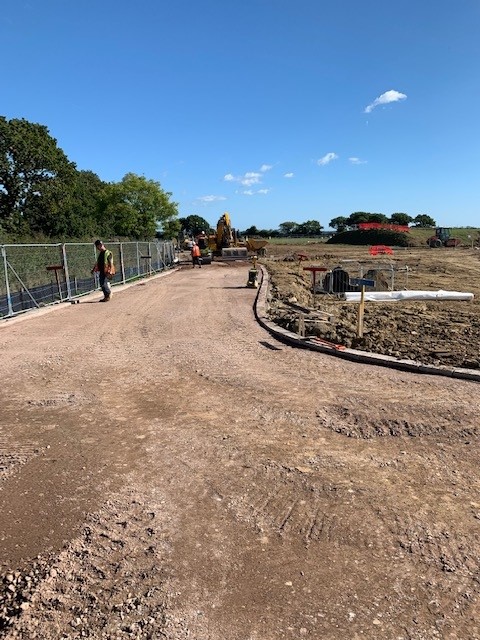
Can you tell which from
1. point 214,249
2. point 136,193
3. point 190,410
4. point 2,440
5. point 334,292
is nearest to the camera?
point 2,440

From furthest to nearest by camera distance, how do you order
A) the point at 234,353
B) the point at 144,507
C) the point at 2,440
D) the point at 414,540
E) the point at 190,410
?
1. the point at 234,353
2. the point at 190,410
3. the point at 2,440
4. the point at 144,507
5. the point at 414,540

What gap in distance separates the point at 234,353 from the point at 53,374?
9.29 ft

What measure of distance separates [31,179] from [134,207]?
17607 mm

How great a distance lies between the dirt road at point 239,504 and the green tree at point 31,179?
40298 millimetres

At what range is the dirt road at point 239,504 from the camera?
8.32 feet

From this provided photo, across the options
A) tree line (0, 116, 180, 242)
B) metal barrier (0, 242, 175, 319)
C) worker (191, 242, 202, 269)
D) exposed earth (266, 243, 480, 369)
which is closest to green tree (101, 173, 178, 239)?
tree line (0, 116, 180, 242)

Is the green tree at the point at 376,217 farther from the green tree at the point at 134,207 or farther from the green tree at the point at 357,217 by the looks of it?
the green tree at the point at 134,207

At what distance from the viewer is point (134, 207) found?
61000mm

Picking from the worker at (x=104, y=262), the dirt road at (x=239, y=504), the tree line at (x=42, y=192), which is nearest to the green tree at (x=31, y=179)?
the tree line at (x=42, y=192)

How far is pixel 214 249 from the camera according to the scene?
110ft

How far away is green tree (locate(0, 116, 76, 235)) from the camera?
138 feet

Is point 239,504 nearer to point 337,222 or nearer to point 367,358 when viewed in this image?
point 367,358

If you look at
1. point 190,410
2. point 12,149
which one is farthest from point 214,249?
point 190,410

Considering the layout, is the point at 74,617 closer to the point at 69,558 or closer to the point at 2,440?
the point at 69,558
